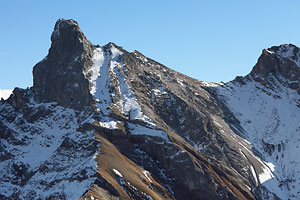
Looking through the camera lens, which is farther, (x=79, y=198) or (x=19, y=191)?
(x=19, y=191)

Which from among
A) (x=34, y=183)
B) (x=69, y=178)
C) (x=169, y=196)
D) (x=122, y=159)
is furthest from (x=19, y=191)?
(x=169, y=196)

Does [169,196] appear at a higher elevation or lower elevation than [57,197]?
lower

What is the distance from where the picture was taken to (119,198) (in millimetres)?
168000

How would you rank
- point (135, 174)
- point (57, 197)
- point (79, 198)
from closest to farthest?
1. point (79, 198)
2. point (57, 197)
3. point (135, 174)

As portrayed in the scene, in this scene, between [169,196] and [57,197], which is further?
[169,196]

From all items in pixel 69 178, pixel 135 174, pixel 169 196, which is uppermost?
pixel 69 178

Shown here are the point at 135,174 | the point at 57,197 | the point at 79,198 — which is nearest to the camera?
the point at 79,198

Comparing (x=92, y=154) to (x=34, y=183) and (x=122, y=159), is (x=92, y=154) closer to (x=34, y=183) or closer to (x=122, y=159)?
(x=122, y=159)

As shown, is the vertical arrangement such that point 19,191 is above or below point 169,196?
above

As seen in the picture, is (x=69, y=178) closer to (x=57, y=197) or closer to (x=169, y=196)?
(x=57, y=197)

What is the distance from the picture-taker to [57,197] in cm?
17488

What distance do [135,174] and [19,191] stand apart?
46843 mm

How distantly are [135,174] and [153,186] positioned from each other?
933cm

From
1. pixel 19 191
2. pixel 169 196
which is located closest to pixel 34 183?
pixel 19 191
